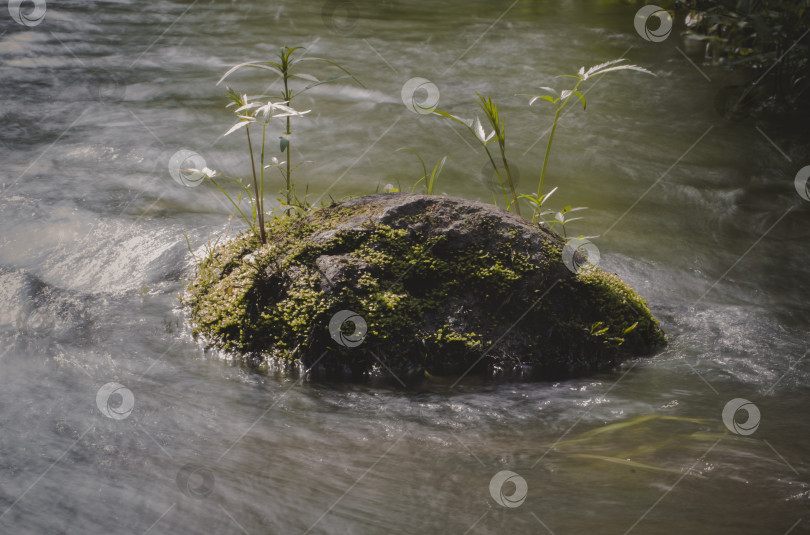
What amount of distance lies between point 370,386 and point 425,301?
589 mm

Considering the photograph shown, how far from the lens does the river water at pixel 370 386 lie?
2.76m

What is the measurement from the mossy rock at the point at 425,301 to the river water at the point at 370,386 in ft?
0.65

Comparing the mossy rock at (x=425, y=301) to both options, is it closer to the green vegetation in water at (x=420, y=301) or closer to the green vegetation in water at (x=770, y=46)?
the green vegetation in water at (x=420, y=301)

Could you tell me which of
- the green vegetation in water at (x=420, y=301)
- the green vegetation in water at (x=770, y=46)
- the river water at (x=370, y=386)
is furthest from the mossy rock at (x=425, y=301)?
the green vegetation in water at (x=770, y=46)

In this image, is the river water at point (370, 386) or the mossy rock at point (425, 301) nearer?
the river water at point (370, 386)

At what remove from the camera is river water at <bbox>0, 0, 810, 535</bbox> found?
2.76 meters

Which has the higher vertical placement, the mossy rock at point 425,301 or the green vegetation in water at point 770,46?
the green vegetation in water at point 770,46

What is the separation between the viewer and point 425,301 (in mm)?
3926

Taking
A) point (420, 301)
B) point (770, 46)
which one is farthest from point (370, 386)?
point (770, 46)

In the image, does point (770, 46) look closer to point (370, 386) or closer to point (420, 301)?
point (420, 301)

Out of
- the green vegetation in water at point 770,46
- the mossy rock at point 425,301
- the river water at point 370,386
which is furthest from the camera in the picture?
the green vegetation in water at point 770,46

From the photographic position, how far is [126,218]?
5633mm

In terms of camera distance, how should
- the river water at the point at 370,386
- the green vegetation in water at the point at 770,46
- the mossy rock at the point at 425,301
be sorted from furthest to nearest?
1. the green vegetation in water at the point at 770,46
2. the mossy rock at the point at 425,301
3. the river water at the point at 370,386

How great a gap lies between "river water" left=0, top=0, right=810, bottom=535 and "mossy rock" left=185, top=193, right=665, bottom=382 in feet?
0.65
